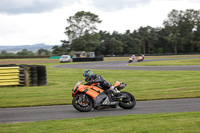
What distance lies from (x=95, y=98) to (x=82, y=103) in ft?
1.44

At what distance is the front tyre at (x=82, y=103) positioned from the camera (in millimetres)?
8436

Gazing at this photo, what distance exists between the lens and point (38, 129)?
614 centimetres

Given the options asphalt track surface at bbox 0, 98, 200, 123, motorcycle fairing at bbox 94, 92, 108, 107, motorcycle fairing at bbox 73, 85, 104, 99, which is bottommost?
asphalt track surface at bbox 0, 98, 200, 123

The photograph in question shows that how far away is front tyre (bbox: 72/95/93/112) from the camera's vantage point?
27.7ft

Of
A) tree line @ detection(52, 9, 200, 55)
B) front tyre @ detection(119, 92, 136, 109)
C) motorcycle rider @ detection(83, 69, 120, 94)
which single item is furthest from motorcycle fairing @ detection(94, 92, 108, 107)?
tree line @ detection(52, 9, 200, 55)

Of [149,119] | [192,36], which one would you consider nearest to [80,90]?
[149,119]

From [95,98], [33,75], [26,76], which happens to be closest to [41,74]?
[33,75]

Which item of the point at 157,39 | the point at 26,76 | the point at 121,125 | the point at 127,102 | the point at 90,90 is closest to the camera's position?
the point at 121,125

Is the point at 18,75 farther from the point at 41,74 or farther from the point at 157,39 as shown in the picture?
the point at 157,39

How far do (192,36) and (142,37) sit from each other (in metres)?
21.8

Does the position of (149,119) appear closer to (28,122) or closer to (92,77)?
(92,77)

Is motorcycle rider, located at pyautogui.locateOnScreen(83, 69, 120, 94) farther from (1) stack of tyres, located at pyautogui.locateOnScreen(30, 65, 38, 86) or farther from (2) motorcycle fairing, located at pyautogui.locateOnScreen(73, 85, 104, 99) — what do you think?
(1) stack of tyres, located at pyautogui.locateOnScreen(30, 65, 38, 86)

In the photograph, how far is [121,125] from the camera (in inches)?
247

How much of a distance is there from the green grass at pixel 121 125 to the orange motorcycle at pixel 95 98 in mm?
1397
